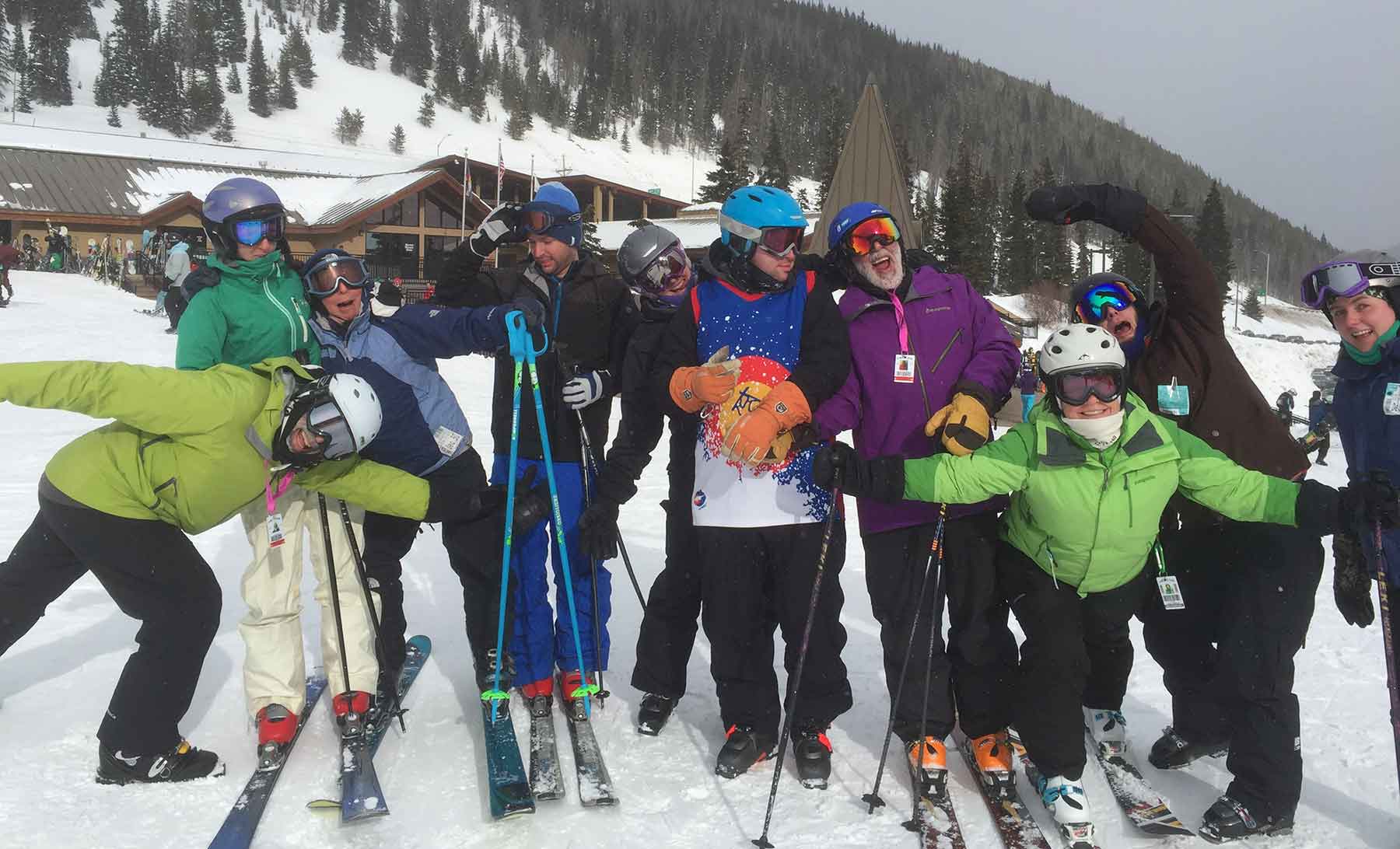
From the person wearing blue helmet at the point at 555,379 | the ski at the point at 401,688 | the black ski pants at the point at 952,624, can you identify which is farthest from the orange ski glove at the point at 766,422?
the ski at the point at 401,688

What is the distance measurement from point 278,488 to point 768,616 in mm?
1893

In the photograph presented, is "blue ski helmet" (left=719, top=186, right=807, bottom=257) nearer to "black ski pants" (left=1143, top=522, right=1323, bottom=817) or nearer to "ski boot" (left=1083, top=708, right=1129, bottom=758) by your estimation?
"black ski pants" (left=1143, top=522, right=1323, bottom=817)

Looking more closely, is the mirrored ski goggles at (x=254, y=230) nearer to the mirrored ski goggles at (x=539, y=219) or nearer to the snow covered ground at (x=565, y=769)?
the mirrored ski goggles at (x=539, y=219)

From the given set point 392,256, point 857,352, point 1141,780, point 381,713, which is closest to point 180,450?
point 381,713

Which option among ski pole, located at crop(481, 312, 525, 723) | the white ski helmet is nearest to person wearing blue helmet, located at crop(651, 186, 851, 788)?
ski pole, located at crop(481, 312, 525, 723)

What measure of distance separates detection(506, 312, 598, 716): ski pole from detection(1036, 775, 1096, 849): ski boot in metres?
1.76

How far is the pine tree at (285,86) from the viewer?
84.9 metres

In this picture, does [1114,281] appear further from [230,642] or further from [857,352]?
[230,642]

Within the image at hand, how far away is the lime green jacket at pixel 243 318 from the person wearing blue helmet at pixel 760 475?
1.42m

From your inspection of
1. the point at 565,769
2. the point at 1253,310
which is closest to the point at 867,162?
the point at 565,769

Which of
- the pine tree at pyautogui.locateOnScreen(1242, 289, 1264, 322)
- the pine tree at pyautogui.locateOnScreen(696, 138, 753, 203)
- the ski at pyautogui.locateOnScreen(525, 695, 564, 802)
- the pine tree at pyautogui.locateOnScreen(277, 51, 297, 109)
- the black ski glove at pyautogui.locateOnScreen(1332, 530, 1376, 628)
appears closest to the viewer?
the black ski glove at pyautogui.locateOnScreen(1332, 530, 1376, 628)

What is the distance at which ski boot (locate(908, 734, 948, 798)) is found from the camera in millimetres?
3176

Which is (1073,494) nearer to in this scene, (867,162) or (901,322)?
(901,322)

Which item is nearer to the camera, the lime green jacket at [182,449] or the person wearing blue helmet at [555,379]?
the lime green jacket at [182,449]
